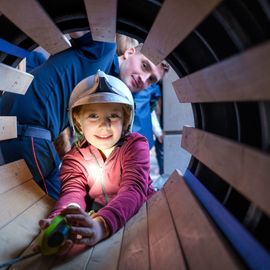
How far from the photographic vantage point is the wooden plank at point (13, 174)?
1443 millimetres

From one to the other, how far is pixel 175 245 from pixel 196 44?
0.67 metres

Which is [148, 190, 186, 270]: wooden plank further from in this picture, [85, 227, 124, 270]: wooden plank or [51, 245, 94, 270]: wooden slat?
[51, 245, 94, 270]: wooden slat

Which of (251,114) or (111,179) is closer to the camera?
(251,114)

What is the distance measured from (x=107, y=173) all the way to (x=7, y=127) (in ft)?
1.74

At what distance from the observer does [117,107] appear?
170cm

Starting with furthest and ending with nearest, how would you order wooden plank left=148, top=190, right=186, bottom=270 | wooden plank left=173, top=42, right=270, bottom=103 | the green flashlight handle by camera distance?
the green flashlight handle, wooden plank left=148, top=190, right=186, bottom=270, wooden plank left=173, top=42, right=270, bottom=103

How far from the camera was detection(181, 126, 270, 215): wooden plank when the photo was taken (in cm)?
58

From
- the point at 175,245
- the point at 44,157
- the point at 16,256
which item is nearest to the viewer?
the point at 175,245

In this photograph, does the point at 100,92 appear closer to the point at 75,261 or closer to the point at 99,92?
the point at 99,92

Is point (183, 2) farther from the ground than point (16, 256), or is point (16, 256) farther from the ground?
point (183, 2)

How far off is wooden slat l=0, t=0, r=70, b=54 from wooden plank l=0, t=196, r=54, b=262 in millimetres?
718

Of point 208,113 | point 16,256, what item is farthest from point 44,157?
point 208,113

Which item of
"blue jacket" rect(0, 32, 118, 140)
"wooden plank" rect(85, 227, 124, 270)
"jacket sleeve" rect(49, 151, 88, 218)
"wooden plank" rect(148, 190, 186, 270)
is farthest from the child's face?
"wooden plank" rect(85, 227, 124, 270)

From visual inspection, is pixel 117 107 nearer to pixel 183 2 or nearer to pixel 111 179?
pixel 111 179
